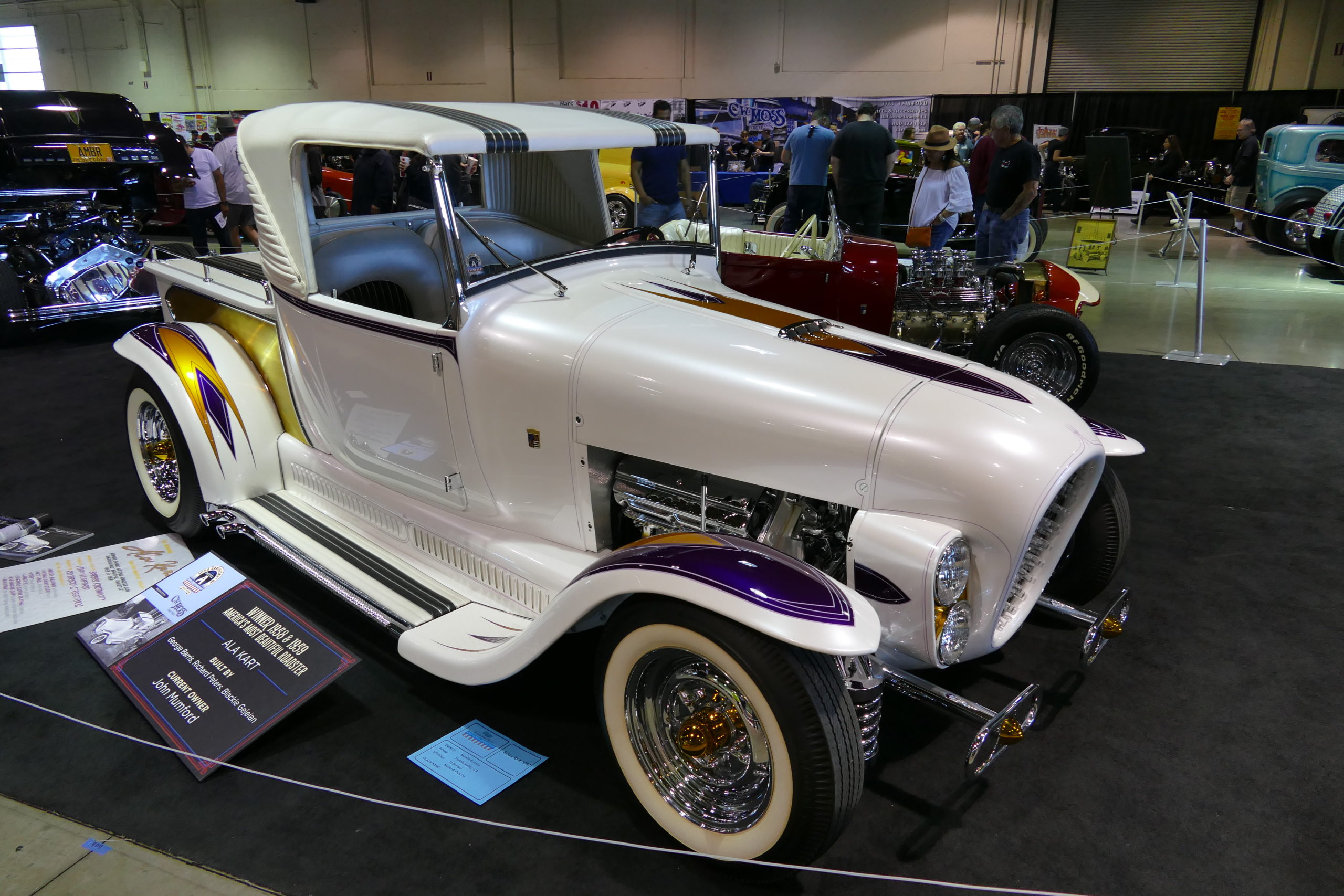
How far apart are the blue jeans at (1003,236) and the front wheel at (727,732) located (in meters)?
5.91

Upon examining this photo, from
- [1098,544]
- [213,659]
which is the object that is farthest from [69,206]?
[1098,544]

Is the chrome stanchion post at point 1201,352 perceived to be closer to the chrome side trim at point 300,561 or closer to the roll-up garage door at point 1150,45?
the chrome side trim at point 300,561

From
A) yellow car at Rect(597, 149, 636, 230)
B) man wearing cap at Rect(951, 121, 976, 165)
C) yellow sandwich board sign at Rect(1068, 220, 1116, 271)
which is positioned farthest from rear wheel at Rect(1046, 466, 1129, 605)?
man wearing cap at Rect(951, 121, 976, 165)

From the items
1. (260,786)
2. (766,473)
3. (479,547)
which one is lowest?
(260,786)

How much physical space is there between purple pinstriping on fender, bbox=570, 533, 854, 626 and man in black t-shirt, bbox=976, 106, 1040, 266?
228 inches

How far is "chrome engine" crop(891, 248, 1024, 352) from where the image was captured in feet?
19.8

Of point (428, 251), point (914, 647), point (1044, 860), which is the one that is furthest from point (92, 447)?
point (1044, 860)

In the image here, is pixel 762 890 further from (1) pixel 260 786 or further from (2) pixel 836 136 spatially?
(2) pixel 836 136

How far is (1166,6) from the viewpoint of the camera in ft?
53.8

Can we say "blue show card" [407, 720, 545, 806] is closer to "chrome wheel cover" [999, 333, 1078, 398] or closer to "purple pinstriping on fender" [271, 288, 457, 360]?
"purple pinstriping on fender" [271, 288, 457, 360]

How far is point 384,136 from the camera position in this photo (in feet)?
9.14

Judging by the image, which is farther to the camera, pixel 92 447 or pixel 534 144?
pixel 92 447

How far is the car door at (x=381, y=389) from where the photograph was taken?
2963 mm

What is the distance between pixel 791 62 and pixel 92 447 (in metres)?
16.7
